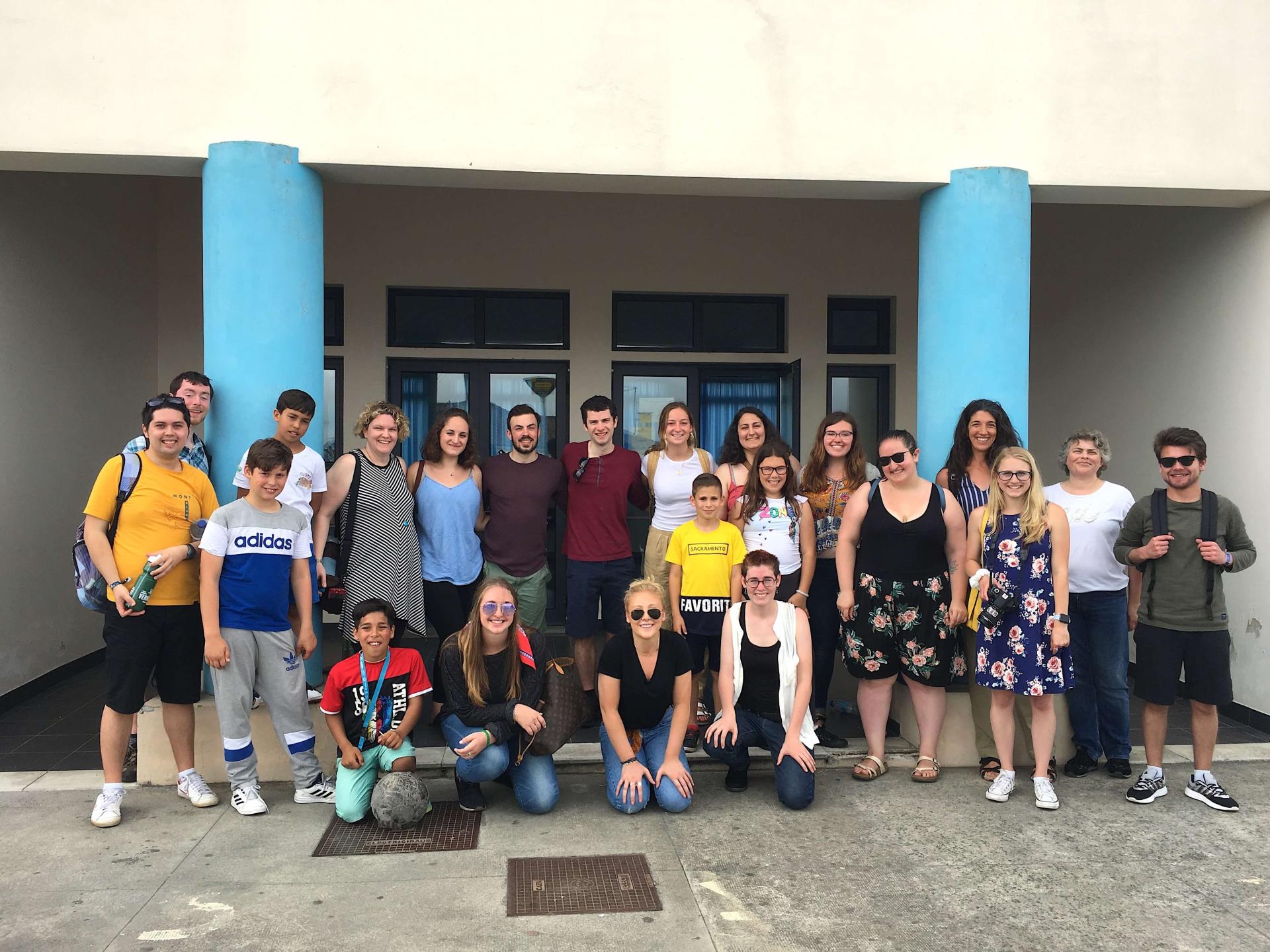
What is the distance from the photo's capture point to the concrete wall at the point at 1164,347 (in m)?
5.54

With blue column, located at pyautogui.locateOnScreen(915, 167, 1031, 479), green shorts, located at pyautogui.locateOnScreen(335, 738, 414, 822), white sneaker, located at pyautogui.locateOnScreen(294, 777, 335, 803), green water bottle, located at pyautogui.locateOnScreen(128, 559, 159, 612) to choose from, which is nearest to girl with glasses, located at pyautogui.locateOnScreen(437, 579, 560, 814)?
green shorts, located at pyautogui.locateOnScreen(335, 738, 414, 822)

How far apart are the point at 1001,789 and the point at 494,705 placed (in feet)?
7.56

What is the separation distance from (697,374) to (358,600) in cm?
437

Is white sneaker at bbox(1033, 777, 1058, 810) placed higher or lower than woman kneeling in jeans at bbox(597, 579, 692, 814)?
lower

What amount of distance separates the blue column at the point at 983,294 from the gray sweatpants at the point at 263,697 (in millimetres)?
3374

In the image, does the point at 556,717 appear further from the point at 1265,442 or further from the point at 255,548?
the point at 1265,442

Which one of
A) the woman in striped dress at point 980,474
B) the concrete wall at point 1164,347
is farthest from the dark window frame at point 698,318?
the woman in striped dress at point 980,474

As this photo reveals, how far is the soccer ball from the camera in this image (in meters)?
3.92

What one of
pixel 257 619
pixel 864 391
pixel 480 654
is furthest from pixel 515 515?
pixel 864 391

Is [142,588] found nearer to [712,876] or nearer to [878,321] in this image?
[712,876]

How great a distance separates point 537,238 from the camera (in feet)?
26.1

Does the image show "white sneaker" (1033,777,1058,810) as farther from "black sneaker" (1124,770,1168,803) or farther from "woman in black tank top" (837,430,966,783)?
"woman in black tank top" (837,430,966,783)

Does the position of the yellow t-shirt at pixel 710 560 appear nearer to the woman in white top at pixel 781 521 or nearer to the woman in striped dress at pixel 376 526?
the woman in white top at pixel 781 521

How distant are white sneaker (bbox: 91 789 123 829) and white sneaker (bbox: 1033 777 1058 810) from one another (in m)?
3.95
